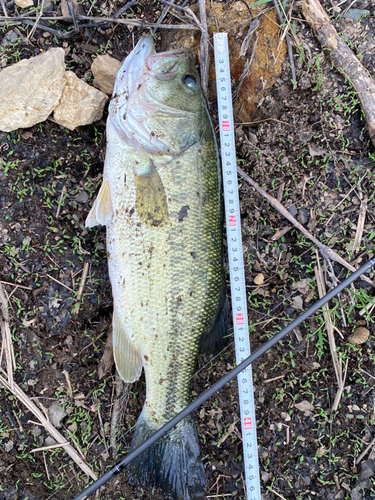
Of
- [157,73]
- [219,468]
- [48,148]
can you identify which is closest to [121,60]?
[157,73]

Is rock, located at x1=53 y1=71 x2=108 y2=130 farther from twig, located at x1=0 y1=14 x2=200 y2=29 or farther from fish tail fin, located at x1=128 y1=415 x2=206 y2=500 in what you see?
fish tail fin, located at x1=128 y1=415 x2=206 y2=500

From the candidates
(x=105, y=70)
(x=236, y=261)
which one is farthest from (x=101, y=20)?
(x=236, y=261)

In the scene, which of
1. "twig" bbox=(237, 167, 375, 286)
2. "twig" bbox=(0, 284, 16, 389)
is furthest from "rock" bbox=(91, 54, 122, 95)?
"twig" bbox=(0, 284, 16, 389)

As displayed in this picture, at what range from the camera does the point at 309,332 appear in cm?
276

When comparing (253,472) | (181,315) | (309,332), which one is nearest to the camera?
(181,315)

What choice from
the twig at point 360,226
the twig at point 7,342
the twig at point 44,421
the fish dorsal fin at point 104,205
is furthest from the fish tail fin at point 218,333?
the twig at point 7,342

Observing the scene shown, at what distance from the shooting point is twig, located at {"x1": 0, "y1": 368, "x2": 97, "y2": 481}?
265 centimetres

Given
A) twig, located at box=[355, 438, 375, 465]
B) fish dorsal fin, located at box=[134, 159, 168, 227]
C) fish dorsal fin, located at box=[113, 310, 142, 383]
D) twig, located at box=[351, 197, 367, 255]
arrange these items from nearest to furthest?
fish dorsal fin, located at box=[134, 159, 168, 227], fish dorsal fin, located at box=[113, 310, 142, 383], twig, located at box=[355, 438, 375, 465], twig, located at box=[351, 197, 367, 255]

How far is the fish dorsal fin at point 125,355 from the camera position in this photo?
247 centimetres

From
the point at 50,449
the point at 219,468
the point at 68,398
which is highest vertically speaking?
the point at 68,398

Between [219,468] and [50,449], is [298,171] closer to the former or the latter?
[219,468]

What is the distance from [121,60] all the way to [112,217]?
4.23ft

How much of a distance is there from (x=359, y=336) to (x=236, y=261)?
105 centimetres

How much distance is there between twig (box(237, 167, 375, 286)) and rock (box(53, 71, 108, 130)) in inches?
44.6
